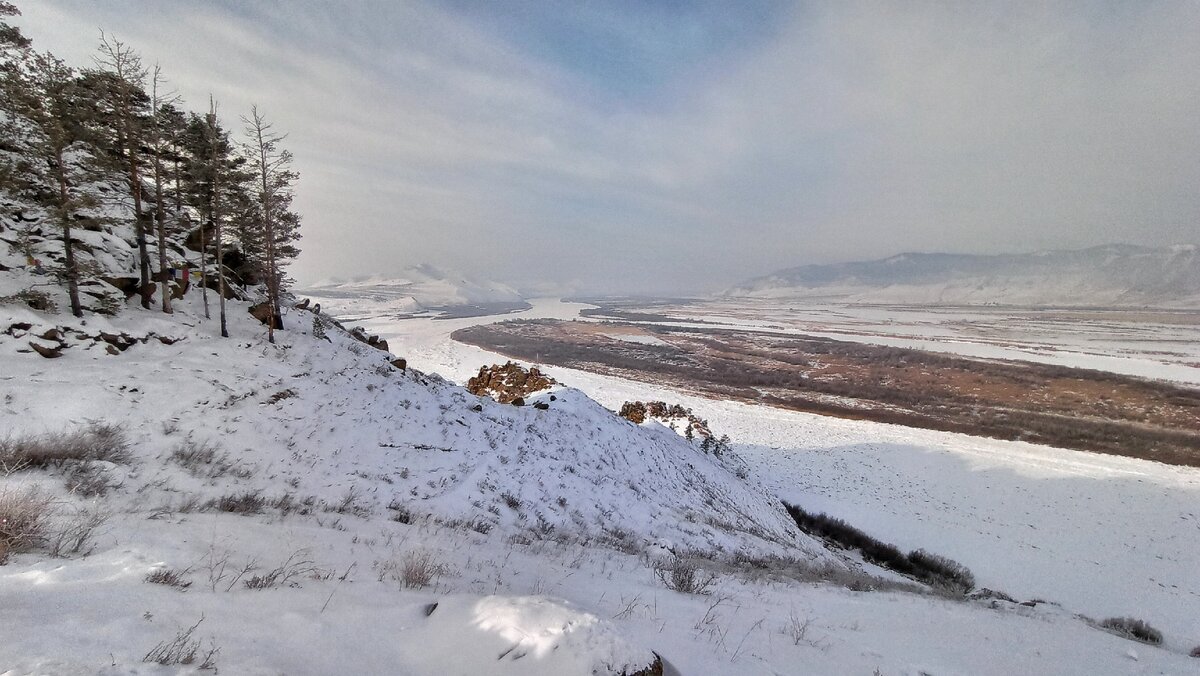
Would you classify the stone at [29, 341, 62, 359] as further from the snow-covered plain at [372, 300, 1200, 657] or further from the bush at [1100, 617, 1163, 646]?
the snow-covered plain at [372, 300, 1200, 657]

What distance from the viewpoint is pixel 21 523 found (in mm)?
3068

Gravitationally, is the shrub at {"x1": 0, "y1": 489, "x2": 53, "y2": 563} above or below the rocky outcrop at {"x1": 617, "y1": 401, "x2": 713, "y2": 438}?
above

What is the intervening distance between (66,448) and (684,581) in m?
7.98

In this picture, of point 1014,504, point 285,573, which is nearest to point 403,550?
point 285,573

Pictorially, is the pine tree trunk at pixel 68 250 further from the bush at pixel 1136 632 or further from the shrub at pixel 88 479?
the bush at pixel 1136 632

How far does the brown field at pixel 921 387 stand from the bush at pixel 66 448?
129 feet

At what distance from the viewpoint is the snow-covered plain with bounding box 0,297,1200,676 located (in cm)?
241

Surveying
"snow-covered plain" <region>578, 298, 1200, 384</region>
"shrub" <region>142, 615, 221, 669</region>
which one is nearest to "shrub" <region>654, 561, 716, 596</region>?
"shrub" <region>142, 615, 221, 669</region>

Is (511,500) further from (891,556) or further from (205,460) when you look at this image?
(891,556)

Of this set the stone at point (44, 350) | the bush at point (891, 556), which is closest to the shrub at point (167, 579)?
the stone at point (44, 350)

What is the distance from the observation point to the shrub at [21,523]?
2.82 m

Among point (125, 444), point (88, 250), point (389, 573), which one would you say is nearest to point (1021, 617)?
point (389, 573)

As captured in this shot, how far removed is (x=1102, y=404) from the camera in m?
35.3

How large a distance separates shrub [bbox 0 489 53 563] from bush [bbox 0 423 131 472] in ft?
5.83
